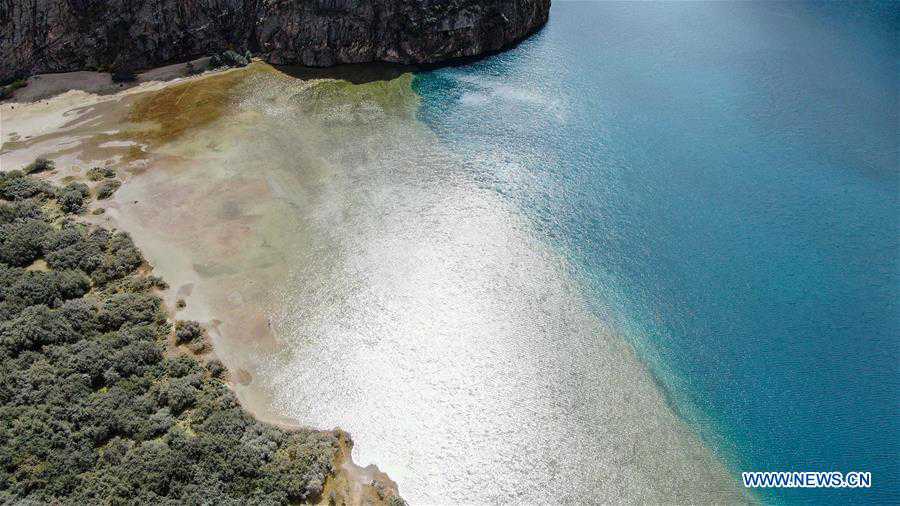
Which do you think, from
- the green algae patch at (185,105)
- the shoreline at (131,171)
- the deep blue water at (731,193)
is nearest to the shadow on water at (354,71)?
the deep blue water at (731,193)

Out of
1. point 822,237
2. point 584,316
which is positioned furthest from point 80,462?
point 822,237

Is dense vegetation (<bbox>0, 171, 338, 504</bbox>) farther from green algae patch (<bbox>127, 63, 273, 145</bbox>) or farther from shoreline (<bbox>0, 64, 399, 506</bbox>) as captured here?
green algae patch (<bbox>127, 63, 273, 145</bbox>)

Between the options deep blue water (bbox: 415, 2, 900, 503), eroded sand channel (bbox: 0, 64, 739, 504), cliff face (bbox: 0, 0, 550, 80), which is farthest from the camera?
cliff face (bbox: 0, 0, 550, 80)

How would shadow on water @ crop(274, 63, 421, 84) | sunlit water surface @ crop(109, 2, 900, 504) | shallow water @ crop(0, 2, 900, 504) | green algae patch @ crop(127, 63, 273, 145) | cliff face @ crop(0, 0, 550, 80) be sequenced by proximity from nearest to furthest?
1. sunlit water surface @ crop(109, 2, 900, 504)
2. shallow water @ crop(0, 2, 900, 504)
3. green algae patch @ crop(127, 63, 273, 145)
4. cliff face @ crop(0, 0, 550, 80)
5. shadow on water @ crop(274, 63, 421, 84)

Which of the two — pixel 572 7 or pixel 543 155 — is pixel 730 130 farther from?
pixel 572 7

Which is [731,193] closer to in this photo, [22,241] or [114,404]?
[114,404]

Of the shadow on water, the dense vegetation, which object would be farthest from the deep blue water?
the dense vegetation

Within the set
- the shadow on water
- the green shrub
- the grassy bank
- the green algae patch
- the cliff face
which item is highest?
the cliff face
